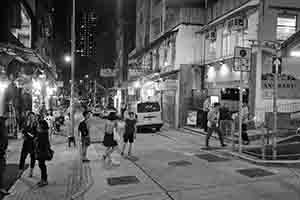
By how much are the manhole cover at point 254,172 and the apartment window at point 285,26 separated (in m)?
9.90

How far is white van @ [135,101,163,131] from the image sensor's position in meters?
19.4

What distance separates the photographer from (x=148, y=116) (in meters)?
19.5

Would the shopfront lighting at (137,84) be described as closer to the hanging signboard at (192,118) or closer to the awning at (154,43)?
the awning at (154,43)

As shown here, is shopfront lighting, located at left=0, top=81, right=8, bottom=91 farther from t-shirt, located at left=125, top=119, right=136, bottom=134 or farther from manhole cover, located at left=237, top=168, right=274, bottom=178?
manhole cover, located at left=237, top=168, right=274, bottom=178

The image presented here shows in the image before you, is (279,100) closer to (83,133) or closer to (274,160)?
(274,160)

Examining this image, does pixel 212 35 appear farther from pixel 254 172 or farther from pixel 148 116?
pixel 254 172

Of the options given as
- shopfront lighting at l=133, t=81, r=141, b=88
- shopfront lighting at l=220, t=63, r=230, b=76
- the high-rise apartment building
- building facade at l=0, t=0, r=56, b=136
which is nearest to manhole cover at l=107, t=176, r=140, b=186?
building facade at l=0, t=0, r=56, b=136

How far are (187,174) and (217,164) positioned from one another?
1.63m

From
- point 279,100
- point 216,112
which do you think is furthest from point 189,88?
point 216,112

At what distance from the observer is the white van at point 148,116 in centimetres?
1944

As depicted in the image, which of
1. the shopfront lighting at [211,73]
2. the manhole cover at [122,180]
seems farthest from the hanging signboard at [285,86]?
the manhole cover at [122,180]

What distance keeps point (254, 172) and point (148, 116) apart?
11.7 meters

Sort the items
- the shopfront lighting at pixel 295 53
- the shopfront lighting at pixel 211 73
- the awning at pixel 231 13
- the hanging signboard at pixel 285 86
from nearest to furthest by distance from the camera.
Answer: the shopfront lighting at pixel 295 53, the hanging signboard at pixel 285 86, the awning at pixel 231 13, the shopfront lighting at pixel 211 73

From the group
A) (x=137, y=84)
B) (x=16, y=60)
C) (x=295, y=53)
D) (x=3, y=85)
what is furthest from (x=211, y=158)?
(x=137, y=84)
